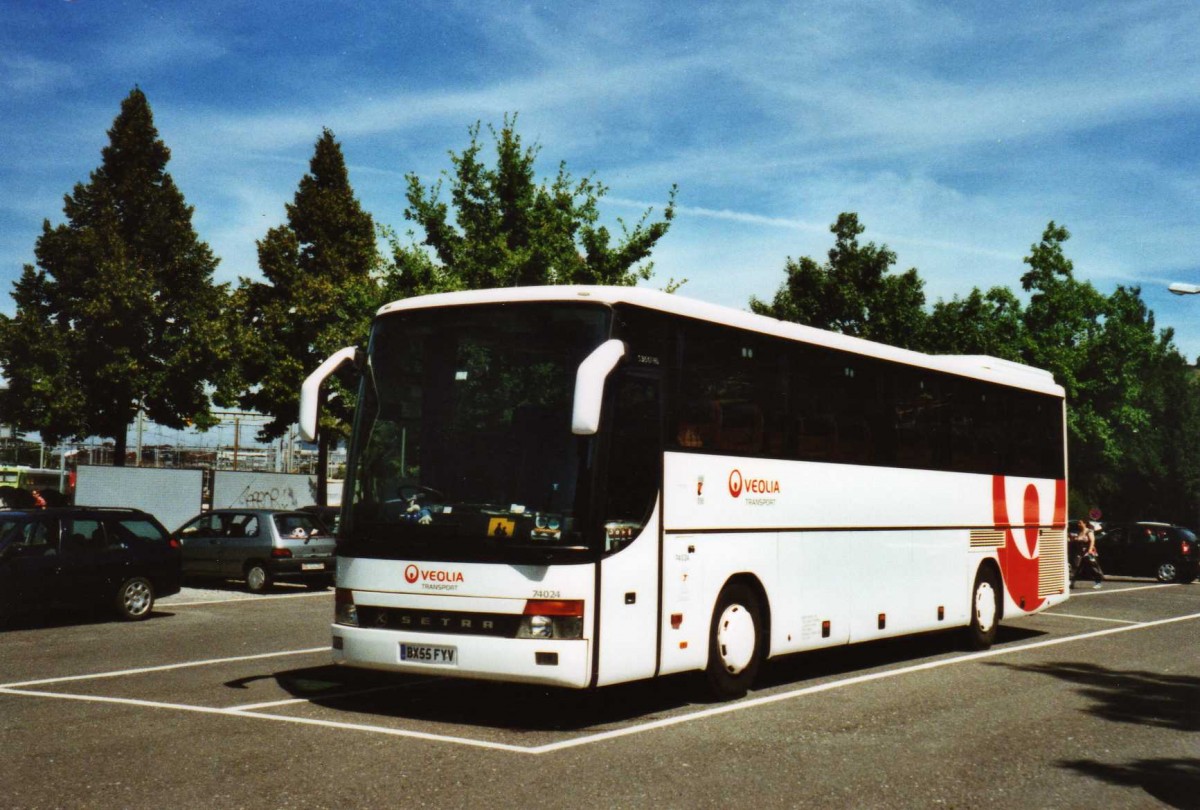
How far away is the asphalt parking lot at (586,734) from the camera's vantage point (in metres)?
6.69

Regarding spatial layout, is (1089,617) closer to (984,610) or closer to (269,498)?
(984,610)

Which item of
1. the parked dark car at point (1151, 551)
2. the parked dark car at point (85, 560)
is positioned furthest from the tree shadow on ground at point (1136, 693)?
the parked dark car at point (1151, 551)

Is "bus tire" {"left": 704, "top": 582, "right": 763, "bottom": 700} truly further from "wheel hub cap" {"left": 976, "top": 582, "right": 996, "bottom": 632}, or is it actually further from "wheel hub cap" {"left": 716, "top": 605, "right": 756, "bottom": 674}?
"wheel hub cap" {"left": 976, "top": 582, "right": 996, "bottom": 632}

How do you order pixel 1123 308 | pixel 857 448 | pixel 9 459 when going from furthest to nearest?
pixel 9 459
pixel 1123 308
pixel 857 448

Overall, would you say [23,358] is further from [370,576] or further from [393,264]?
[370,576]

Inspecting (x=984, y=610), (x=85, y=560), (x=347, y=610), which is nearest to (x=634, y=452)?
(x=347, y=610)

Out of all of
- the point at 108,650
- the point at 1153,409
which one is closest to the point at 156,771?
the point at 108,650

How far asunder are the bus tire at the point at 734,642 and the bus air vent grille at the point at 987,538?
514 cm

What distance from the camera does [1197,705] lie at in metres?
10.6

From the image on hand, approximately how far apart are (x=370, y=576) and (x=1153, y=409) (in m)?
58.3

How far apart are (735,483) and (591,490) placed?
2100mm

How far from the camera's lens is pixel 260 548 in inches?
874

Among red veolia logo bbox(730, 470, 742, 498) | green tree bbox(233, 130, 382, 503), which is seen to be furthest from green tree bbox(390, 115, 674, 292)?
red veolia logo bbox(730, 470, 742, 498)

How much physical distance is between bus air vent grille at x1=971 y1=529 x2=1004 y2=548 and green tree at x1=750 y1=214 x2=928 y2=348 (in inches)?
1129
